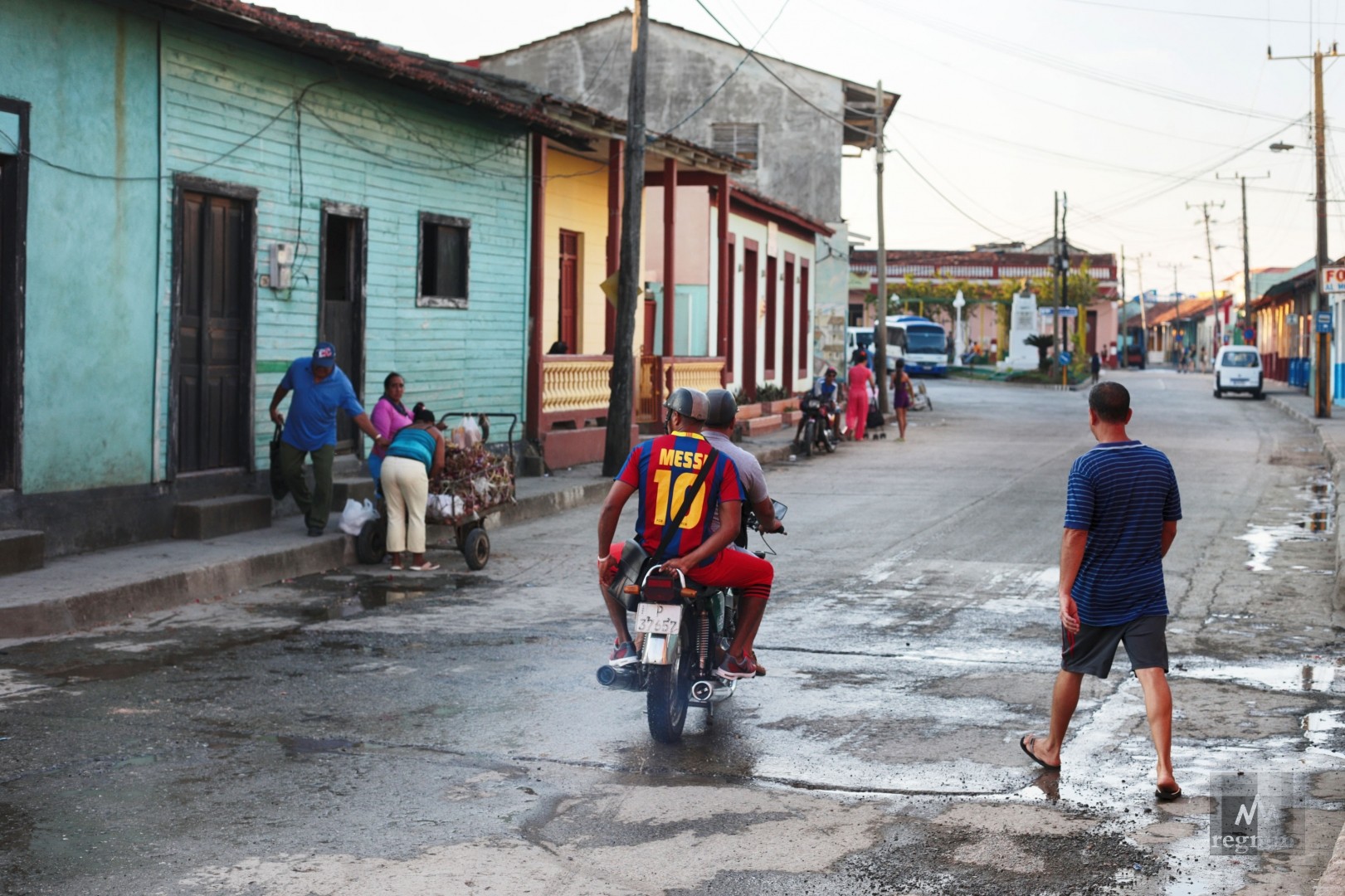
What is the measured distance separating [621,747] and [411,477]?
226 inches

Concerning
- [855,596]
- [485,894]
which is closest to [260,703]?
[485,894]

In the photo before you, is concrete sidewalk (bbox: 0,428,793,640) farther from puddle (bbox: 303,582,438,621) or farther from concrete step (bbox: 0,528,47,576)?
puddle (bbox: 303,582,438,621)

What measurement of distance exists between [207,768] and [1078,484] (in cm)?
363

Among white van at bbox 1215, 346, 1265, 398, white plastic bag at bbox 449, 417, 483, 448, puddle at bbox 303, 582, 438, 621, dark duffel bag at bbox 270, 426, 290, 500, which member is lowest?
puddle at bbox 303, 582, 438, 621

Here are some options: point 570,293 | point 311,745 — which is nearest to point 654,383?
point 570,293

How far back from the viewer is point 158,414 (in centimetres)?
1308

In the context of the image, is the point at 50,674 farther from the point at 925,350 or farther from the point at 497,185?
the point at 925,350

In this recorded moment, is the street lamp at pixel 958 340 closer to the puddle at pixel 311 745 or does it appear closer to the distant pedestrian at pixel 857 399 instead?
the distant pedestrian at pixel 857 399

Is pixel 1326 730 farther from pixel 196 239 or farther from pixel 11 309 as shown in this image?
pixel 196 239

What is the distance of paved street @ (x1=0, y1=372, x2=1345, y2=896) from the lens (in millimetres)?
5324

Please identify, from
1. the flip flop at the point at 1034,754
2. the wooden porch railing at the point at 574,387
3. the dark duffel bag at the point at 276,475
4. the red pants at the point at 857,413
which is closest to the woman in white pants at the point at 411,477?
the dark duffel bag at the point at 276,475

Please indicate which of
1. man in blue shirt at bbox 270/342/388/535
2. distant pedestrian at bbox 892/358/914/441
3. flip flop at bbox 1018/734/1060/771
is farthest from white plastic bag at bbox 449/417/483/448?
distant pedestrian at bbox 892/358/914/441

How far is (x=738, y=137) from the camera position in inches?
1678

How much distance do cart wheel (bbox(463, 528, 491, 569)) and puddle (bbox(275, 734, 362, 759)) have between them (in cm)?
568
